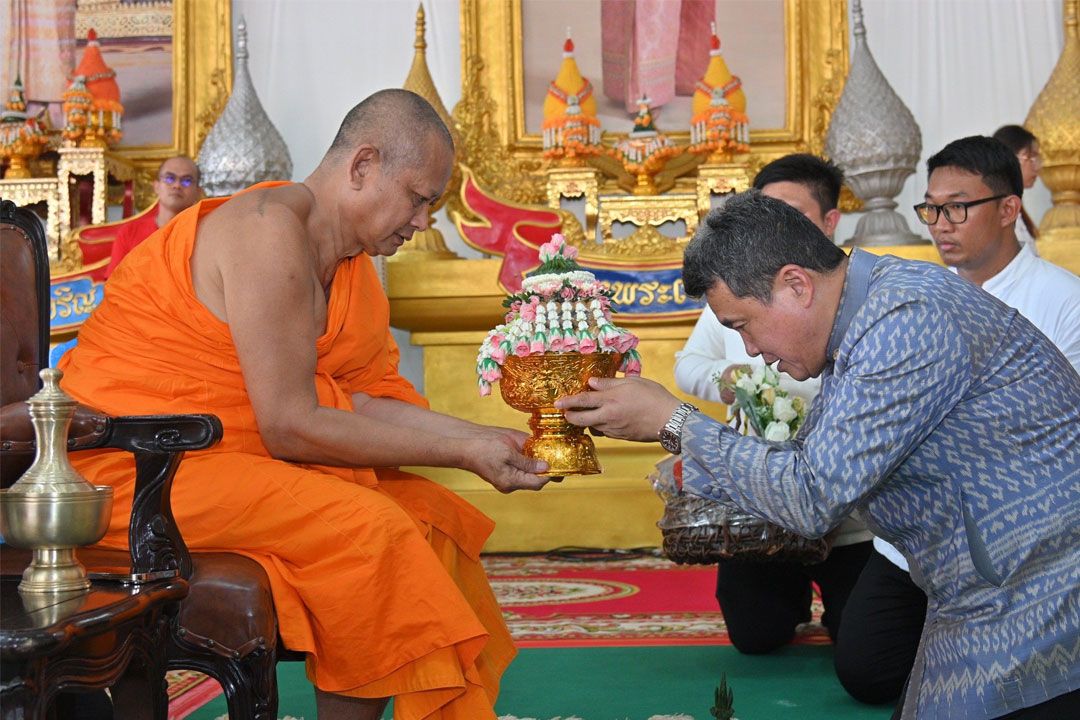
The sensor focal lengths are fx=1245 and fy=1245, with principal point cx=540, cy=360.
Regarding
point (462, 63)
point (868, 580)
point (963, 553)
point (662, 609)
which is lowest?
point (662, 609)

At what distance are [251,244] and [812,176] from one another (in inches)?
66.1

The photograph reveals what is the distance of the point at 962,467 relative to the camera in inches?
66.2

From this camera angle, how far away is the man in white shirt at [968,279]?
2779 mm

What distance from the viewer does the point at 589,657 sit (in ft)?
10.6

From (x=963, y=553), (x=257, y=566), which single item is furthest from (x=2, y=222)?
(x=963, y=553)

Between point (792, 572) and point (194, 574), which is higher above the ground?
point (194, 574)

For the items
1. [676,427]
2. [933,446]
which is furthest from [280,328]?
[933,446]

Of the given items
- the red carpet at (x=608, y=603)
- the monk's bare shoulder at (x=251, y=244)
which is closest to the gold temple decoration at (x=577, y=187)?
the red carpet at (x=608, y=603)

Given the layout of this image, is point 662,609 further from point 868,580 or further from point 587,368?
point 587,368

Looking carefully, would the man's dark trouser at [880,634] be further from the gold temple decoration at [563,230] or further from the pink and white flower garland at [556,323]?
the gold temple decoration at [563,230]

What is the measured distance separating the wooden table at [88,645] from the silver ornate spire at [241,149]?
13.1 ft

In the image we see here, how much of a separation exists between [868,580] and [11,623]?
2.04 metres

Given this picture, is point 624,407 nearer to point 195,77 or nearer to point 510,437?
point 510,437

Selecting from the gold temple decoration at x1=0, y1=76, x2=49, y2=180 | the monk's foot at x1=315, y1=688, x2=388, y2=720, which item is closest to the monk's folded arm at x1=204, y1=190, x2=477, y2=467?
the monk's foot at x1=315, y1=688, x2=388, y2=720
